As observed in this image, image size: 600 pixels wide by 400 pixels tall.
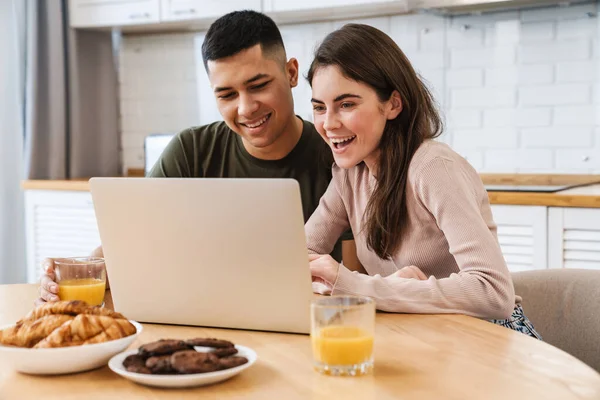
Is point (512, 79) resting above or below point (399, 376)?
above

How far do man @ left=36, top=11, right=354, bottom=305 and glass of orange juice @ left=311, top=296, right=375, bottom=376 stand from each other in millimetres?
862

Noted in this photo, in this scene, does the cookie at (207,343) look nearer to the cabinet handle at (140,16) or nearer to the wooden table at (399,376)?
the wooden table at (399,376)

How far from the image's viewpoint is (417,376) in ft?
3.36

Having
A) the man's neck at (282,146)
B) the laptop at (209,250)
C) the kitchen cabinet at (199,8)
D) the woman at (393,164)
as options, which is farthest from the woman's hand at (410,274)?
the kitchen cabinet at (199,8)

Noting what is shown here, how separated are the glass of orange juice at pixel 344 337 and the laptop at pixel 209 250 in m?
0.14

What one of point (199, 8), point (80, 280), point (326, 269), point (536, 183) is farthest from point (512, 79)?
point (80, 280)

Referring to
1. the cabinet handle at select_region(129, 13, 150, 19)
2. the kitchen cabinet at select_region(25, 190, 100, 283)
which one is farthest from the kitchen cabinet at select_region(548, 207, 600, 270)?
the cabinet handle at select_region(129, 13, 150, 19)

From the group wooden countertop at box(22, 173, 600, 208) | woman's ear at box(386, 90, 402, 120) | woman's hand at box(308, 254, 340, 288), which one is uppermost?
woman's ear at box(386, 90, 402, 120)

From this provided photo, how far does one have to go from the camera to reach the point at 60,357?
102 centimetres

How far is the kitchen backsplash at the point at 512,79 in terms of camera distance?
3.16 metres

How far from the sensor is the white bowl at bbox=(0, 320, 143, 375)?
102 centimetres

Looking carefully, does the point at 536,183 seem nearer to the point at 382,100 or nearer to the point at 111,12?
the point at 382,100

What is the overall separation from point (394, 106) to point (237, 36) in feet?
1.56

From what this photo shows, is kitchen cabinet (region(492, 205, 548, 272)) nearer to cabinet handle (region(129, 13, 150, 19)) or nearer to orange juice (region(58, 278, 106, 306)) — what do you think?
orange juice (region(58, 278, 106, 306))
